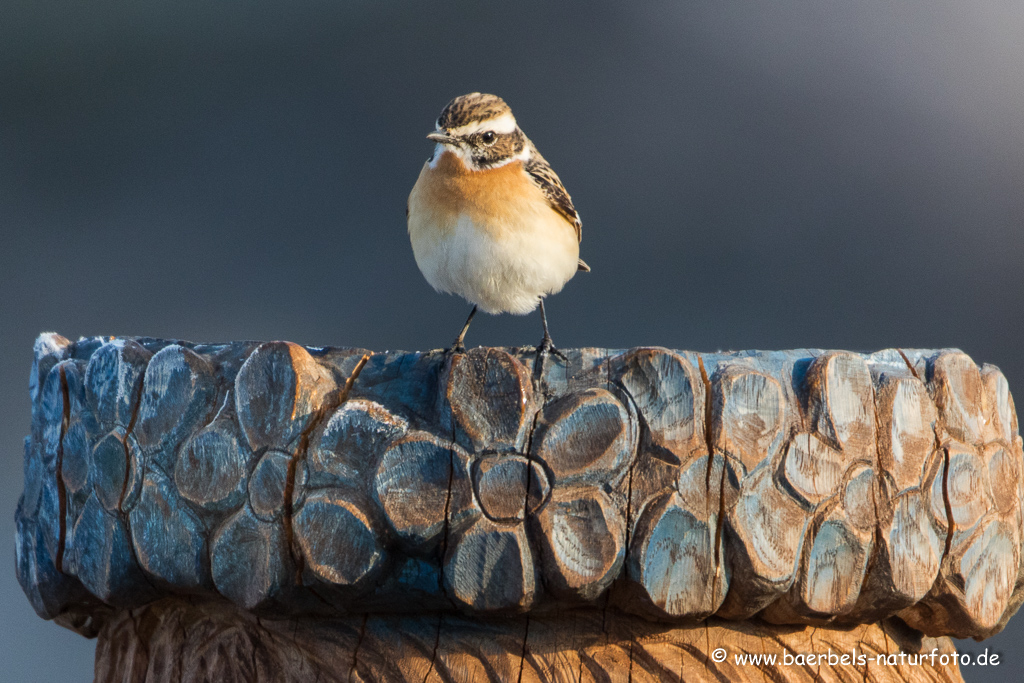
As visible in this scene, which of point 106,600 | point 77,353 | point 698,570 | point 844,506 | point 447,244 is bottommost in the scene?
point 106,600

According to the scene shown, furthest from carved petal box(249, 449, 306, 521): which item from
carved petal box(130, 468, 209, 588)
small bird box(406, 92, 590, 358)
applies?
small bird box(406, 92, 590, 358)

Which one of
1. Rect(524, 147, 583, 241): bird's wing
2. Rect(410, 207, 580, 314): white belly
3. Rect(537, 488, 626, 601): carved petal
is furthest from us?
Rect(524, 147, 583, 241): bird's wing

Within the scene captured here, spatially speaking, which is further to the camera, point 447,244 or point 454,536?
point 447,244

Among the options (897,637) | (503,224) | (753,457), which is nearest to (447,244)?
(503,224)

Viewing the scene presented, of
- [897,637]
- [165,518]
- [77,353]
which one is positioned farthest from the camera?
[77,353]

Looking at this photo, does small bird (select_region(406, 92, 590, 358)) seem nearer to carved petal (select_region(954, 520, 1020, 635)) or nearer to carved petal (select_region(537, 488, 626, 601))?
carved petal (select_region(537, 488, 626, 601))

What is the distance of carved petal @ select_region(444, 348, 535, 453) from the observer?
1.65 m

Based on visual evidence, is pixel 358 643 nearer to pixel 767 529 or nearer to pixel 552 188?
pixel 767 529

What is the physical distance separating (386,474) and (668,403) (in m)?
0.56

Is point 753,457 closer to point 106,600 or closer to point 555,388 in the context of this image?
point 555,388

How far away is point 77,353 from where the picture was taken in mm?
2084

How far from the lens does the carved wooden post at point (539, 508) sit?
1.64 metres

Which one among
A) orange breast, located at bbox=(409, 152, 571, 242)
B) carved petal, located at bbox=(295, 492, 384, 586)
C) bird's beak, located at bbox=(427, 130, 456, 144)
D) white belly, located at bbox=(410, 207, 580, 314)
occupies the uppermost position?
bird's beak, located at bbox=(427, 130, 456, 144)

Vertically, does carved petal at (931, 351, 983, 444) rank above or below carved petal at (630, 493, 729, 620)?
above
